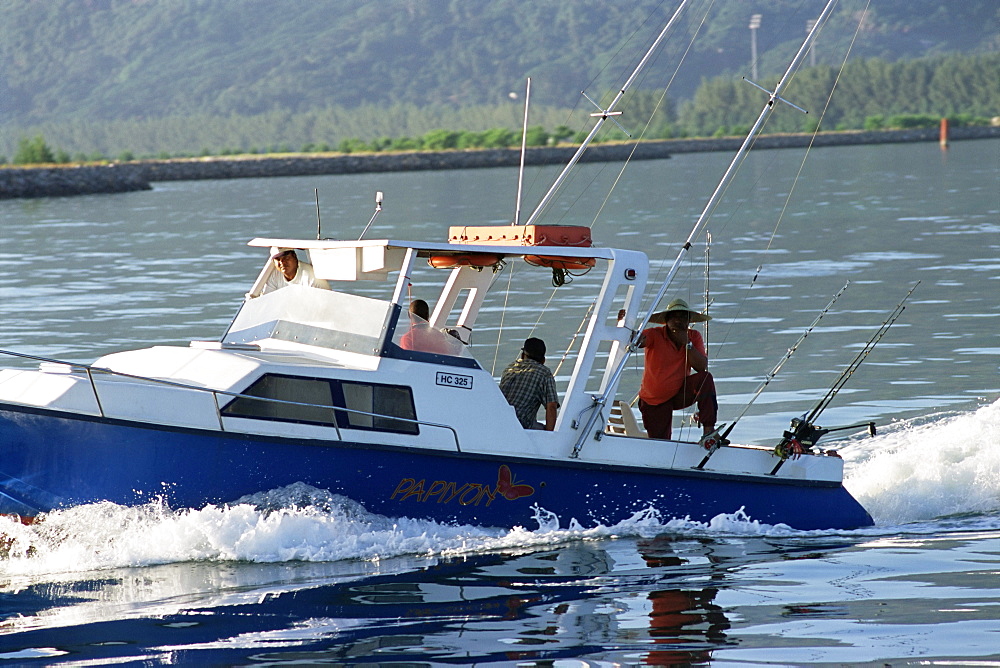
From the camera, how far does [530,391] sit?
9.97 metres

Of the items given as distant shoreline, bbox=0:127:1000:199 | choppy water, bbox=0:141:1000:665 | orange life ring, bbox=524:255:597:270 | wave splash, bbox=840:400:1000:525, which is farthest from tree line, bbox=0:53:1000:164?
orange life ring, bbox=524:255:597:270

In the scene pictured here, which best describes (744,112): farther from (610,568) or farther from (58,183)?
(610,568)

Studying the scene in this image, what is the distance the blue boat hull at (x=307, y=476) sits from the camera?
28.8ft

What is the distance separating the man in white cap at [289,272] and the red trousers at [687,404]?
2834 millimetres

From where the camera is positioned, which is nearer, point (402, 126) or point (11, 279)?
point (11, 279)

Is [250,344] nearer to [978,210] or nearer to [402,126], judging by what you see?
[978,210]

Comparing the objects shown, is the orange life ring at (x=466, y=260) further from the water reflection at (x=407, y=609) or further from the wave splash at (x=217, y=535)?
the water reflection at (x=407, y=609)

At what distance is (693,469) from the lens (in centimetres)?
1003

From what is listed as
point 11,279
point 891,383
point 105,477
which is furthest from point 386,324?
point 11,279

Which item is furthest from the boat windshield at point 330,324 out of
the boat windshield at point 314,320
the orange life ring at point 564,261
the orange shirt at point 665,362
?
the orange shirt at point 665,362

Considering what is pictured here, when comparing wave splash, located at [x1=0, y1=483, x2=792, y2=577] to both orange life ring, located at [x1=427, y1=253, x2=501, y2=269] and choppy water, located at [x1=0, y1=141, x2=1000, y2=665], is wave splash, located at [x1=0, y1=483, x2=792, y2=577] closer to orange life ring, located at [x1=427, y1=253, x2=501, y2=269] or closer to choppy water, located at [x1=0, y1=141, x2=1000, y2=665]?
choppy water, located at [x1=0, y1=141, x2=1000, y2=665]

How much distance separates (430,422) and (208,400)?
158 centimetres

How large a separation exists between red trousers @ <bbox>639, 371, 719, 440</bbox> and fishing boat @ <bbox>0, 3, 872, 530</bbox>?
169mm

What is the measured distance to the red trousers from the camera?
33.8 feet
